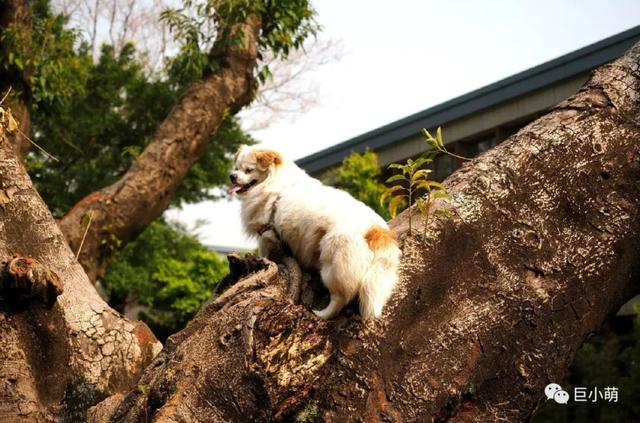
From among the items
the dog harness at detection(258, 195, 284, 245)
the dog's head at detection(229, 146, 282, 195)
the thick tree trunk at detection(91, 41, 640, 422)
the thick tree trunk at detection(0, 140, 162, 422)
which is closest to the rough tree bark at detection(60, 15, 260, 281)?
the thick tree trunk at detection(0, 140, 162, 422)

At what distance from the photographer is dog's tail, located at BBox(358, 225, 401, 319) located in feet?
9.91

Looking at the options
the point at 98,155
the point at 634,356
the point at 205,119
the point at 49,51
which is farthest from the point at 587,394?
the point at 98,155

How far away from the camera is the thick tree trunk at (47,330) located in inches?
141

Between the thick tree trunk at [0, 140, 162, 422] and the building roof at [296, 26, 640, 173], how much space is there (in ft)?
24.2

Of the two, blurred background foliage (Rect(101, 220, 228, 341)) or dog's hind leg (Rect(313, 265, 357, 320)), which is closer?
dog's hind leg (Rect(313, 265, 357, 320))

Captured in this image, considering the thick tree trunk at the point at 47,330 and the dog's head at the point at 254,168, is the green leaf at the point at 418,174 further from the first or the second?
the thick tree trunk at the point at 47,330

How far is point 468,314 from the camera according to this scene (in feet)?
9.98

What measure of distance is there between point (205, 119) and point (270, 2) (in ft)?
5.51

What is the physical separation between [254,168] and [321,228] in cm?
93

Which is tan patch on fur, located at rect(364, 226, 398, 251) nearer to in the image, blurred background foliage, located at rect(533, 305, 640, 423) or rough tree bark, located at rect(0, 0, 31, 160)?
rough tree bark, located at rect(0, 0, 31, 160)

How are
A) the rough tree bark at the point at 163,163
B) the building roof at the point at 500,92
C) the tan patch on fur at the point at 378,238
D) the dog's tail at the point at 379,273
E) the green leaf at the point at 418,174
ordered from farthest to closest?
the building roof at the point at 500,92
the rough tree bark at the point at 163,163
the green leaf at the point at 418,174
the tan patch on fur at the point at 378,238
the dog's tail at the point at 379,273

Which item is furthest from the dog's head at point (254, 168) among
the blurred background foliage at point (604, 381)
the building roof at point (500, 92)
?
Result: the blurred background foliage at point (604, 381)

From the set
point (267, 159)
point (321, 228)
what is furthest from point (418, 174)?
point (267, 159)

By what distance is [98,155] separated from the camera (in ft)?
60.0
